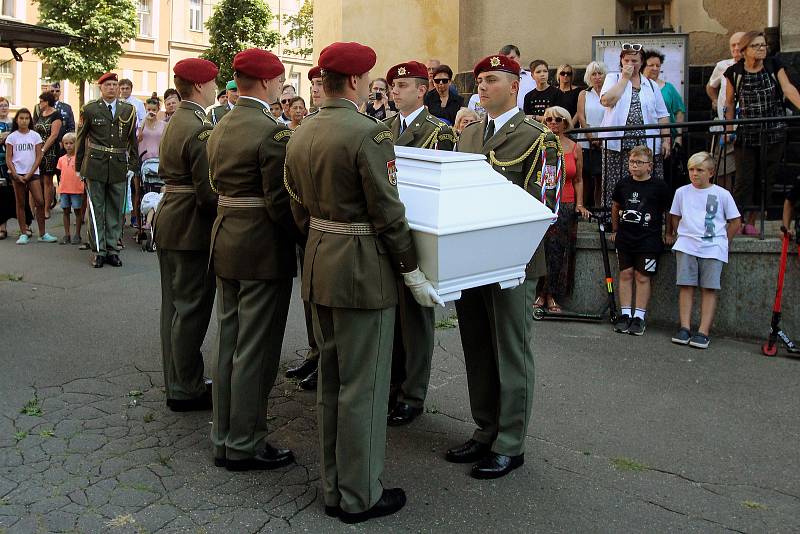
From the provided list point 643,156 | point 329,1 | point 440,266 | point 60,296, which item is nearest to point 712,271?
point 643,156

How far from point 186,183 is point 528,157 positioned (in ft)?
6.61

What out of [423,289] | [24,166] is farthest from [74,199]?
[423,289]

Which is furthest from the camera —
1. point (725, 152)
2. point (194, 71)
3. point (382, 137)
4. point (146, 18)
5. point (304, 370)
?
point (146, 18)

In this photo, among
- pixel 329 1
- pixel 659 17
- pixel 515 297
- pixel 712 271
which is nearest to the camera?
pixel 515 297

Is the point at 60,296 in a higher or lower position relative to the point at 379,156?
lower

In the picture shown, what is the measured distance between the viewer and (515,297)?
4590mm

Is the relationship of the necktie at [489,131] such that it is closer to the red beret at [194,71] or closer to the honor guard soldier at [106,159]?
the red beret at [194,71]

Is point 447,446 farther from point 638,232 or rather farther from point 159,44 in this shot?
point 159,44

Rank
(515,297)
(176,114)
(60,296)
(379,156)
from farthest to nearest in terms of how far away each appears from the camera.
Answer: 1. (60,296)
2. (176,114)
3. (515,297)
4. (379,156)

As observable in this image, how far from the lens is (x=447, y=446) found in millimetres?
4980

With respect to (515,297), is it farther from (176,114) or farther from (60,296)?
(60,296)

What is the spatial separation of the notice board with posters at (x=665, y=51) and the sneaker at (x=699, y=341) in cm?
433

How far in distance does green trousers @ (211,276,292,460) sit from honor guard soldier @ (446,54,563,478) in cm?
98

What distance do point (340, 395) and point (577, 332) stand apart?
13.1 ft
